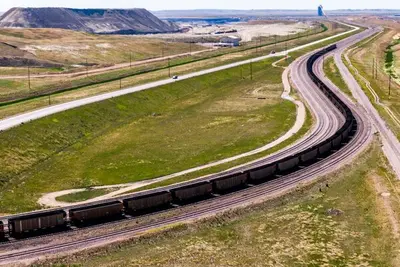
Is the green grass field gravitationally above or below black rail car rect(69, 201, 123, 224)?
below

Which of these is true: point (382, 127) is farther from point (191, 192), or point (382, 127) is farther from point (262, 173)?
point (191, 192)

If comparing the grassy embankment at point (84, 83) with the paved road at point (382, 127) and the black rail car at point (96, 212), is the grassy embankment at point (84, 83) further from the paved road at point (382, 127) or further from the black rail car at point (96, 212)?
the black rail car at point (96, 212)

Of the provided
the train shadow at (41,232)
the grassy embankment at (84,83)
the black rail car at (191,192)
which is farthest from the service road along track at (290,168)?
the grassy embankment at (84,83)

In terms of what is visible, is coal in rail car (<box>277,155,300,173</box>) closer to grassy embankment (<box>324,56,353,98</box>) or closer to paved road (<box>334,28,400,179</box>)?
paved road (<box>334,28,400,179</box>)

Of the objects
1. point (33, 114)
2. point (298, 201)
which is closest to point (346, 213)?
point (298, 201)

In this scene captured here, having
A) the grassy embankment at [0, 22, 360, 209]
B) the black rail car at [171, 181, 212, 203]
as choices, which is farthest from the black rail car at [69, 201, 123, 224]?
the grassy embankment at [0, 22, 360, 209]

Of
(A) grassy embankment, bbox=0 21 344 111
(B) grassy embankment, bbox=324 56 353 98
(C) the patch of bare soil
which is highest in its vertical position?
(C) the patch of bare soil

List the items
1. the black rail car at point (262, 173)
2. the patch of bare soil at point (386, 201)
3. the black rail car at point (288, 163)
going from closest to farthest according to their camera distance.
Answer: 1. the patch of bare soil at point (386, 201)
2. the black rail car at point (262, 173)
3. the black rail car at point (288, 163)
